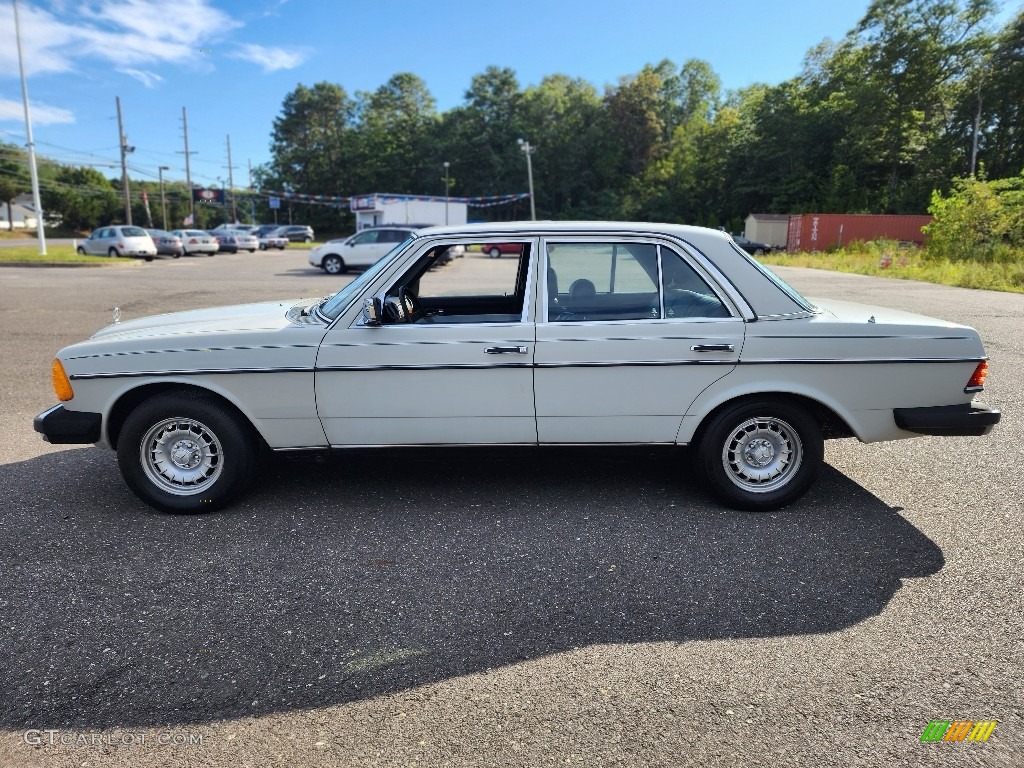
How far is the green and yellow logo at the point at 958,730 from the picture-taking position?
2.32 metres

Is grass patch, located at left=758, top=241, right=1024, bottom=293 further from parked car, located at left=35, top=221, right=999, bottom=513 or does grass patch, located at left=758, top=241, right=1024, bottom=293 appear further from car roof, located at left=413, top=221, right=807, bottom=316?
car roof, located at left=413, top=221, right=807, bottom=316

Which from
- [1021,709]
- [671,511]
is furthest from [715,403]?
[1021,709]

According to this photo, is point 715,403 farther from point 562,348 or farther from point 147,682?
point 147,682

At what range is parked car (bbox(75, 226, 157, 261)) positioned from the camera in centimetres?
3000

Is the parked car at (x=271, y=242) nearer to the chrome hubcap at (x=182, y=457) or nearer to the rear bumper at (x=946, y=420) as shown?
the chrome hubcap at (x=182, y=457)

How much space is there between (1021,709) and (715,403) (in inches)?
76.8

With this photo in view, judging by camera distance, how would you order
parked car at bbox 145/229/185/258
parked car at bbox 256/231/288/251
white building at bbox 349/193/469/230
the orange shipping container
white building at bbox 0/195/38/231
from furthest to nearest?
white building at bbox 0/195/38/231, white building at bbox 349/193/469/230, parked car at bbox 256/231/288/251, the orange shipping container, parked car at bbox 145/229/185/258

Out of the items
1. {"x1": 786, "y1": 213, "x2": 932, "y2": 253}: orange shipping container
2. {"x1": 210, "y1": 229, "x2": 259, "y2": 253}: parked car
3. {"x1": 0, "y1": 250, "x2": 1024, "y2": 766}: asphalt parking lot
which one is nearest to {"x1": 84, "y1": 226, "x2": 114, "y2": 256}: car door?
{"x1": 210, "y1": 229, "x2": 259, "y2": 253}: parked car

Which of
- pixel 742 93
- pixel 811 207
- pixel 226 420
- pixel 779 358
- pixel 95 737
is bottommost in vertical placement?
pixel 95 737

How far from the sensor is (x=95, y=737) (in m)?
2.34

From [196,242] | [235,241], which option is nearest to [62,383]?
[196,242]

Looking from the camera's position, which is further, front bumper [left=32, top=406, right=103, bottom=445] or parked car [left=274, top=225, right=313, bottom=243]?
parked car [left=274, top=225, right=313, bottom=243]

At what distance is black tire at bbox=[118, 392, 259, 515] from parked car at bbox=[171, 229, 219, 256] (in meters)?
35.7

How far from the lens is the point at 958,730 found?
2354 millimetres
